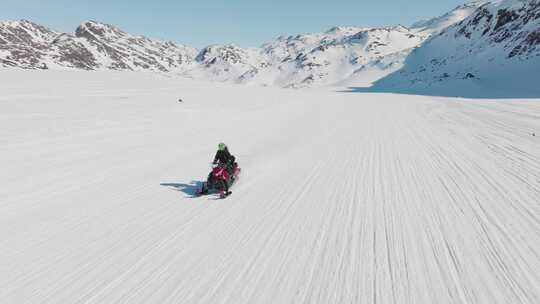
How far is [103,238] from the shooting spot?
5.60 meters

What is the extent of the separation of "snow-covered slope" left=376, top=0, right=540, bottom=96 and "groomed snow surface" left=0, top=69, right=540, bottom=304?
50.7 meters

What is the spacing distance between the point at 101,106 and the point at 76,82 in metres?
12.7

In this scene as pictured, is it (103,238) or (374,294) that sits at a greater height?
(103,238)

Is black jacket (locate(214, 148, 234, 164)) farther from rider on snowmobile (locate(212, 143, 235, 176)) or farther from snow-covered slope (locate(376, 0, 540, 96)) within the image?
snow-covered slope (locate(376, 0, 540, 96))

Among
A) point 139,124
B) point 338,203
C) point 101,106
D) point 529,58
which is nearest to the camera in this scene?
point 338,203

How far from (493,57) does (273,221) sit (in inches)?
3959

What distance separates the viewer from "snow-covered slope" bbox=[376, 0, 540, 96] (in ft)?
210

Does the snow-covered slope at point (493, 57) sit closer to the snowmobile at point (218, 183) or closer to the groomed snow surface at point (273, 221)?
the groomed snow surface at point (273, 221)

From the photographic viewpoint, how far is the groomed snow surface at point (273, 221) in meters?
4.26

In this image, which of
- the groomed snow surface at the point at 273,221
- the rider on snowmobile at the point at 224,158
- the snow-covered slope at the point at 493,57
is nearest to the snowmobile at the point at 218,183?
the groomed snow surface at the point at 273,221

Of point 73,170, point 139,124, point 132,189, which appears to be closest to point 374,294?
point 132,189

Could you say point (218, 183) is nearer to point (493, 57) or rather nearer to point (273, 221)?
point (273, 221)

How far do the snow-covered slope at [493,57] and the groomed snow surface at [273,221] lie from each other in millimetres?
50714

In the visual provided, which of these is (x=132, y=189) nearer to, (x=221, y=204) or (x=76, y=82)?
(x=221, y=204)
